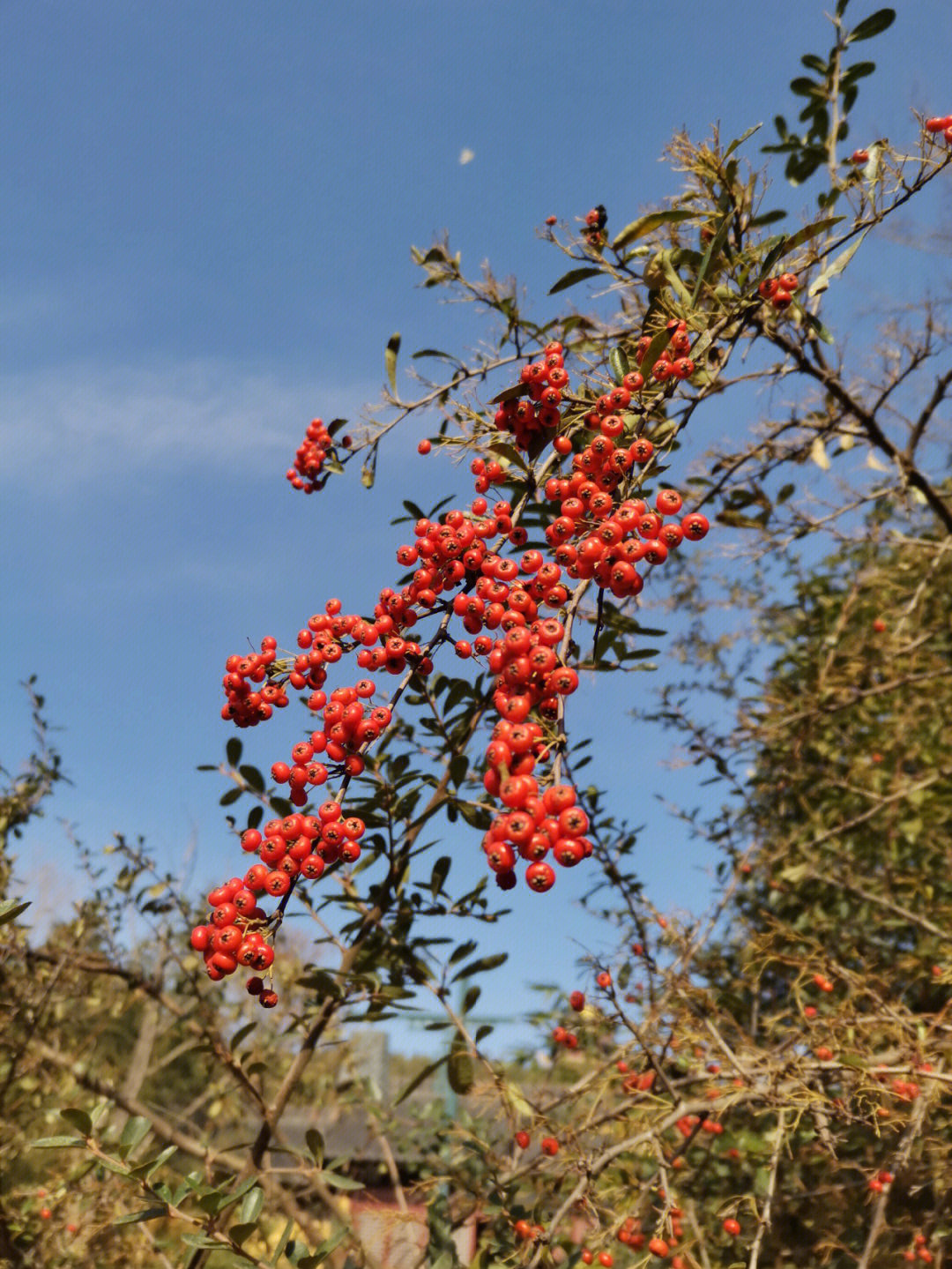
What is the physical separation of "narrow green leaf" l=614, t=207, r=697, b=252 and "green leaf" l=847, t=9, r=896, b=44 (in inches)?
56.8

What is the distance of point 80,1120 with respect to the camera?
2.04m

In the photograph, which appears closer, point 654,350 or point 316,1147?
point 654,350

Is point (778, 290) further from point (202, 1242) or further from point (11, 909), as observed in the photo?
point (202, 1242)

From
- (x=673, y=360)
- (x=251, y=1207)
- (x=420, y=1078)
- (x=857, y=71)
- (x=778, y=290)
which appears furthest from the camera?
(x=857, y=71)

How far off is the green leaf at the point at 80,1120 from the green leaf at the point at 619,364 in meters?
2.25

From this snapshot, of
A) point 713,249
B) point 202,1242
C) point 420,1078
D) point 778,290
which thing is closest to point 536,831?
point 202,1242

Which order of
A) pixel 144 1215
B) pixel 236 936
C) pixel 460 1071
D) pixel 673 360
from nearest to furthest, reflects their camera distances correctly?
1. pixel 236 936
2. pixel 144 1215
3. pixel 673 360
4. pixel 460 1071

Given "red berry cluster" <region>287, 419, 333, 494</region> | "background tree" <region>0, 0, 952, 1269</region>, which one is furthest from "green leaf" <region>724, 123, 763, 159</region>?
"red berry cluster" <region>287, 419, 333, 494</region>

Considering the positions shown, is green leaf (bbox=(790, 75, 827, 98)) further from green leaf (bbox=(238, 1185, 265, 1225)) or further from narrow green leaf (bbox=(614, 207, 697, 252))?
green leaf (bbox=(238, 1185, 265, 1225))

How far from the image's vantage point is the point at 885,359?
411 centimetres

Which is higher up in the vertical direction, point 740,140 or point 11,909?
point 740,140

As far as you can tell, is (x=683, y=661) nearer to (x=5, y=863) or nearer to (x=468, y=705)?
(x=468, y=705)

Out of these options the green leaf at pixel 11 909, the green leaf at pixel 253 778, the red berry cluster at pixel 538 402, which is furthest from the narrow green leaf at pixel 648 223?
the green leaf at pixel 11 909

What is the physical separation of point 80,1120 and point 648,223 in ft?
9.57
